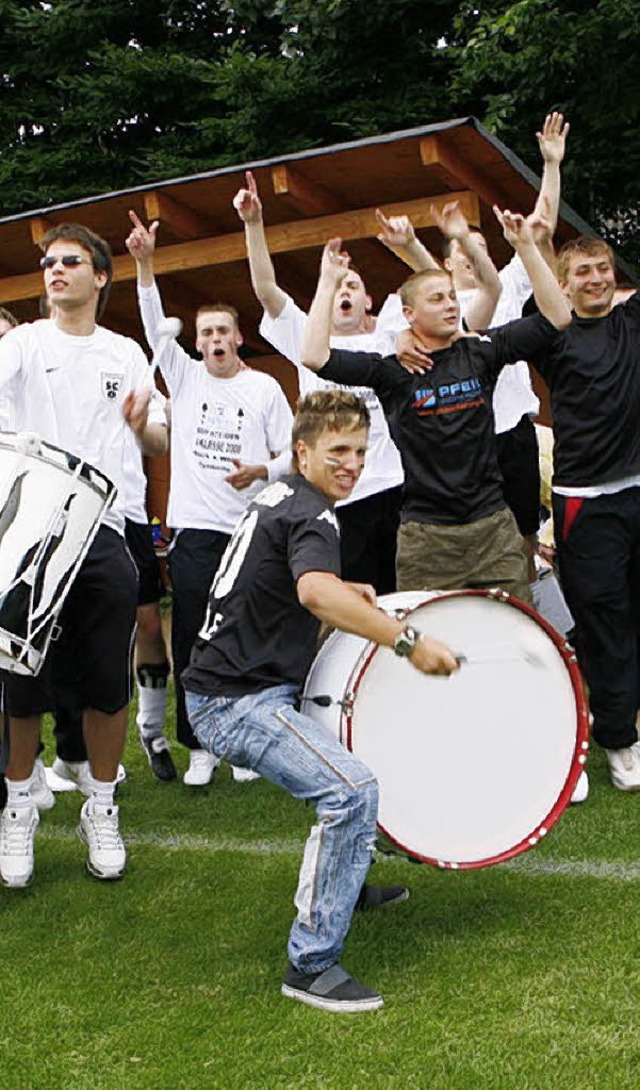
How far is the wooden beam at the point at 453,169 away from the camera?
7699 millimetres

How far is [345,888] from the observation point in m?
3.62

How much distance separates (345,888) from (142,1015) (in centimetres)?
62

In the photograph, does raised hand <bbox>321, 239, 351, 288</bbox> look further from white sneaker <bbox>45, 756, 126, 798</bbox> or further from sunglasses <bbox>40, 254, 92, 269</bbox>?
white sneaker <bbox>45, 756, 126, 798</bbox>

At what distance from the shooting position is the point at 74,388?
4.79 metres

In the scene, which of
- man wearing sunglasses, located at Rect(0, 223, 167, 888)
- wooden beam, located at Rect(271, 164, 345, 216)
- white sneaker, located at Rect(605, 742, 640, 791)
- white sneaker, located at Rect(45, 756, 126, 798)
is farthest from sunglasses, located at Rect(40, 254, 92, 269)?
wooden beam, located at Rect(271, 164, 345, 216)

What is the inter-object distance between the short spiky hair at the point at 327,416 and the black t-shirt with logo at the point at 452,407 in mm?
1107

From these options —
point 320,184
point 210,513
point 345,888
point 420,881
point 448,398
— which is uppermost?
point 320,184

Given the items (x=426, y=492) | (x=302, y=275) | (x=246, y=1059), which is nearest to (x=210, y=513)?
(x=426, y=492)

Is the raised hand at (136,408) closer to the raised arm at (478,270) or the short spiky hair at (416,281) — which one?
the short spiky hair at (416,281)

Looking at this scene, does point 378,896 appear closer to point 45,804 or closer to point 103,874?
point 103,874

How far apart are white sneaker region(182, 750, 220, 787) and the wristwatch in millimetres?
2868

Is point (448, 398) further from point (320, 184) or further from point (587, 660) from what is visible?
point (320, 184)

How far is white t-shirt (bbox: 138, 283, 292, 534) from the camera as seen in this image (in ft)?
20.4

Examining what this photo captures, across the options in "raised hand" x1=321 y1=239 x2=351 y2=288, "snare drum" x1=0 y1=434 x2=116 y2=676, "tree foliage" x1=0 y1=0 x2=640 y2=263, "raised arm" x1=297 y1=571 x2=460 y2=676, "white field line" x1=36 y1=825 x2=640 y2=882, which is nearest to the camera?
"raised arm" x1=297 y1=571 x2=460 y2=676
